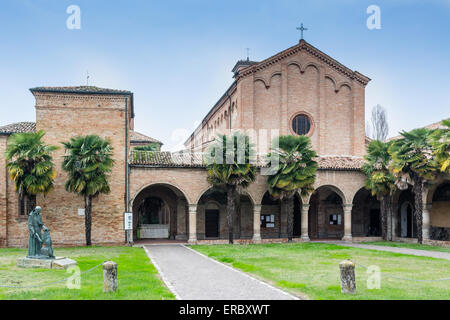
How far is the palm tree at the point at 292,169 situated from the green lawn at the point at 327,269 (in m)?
3.38

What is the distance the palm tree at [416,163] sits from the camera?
81.5 feet

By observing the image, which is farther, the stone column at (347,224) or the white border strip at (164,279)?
the stone column at (347,224)

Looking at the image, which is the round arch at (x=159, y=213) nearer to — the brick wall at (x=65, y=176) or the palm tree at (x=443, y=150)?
the brick wall at (x=65, y=176)

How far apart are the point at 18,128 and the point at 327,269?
19193 mm

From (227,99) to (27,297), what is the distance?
26.4 meters

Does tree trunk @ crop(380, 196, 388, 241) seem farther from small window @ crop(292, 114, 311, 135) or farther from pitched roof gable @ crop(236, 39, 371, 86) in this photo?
pitched roof gable @ crop(236, 39, 371, 86)

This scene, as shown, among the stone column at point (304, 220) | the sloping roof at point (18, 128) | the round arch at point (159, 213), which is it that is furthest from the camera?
the round arch at point (159, 213)

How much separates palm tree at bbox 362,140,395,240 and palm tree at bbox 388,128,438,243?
93 centimetres

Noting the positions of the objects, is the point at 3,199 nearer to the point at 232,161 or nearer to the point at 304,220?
the point at 232,161

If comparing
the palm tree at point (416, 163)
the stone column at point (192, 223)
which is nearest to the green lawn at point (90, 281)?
the stone column at point (192, 223)

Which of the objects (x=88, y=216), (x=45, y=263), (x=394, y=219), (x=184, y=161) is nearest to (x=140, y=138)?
(x=184, y=161)

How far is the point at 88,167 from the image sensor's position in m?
23.0

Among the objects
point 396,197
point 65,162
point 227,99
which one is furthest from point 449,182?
point 65,162
